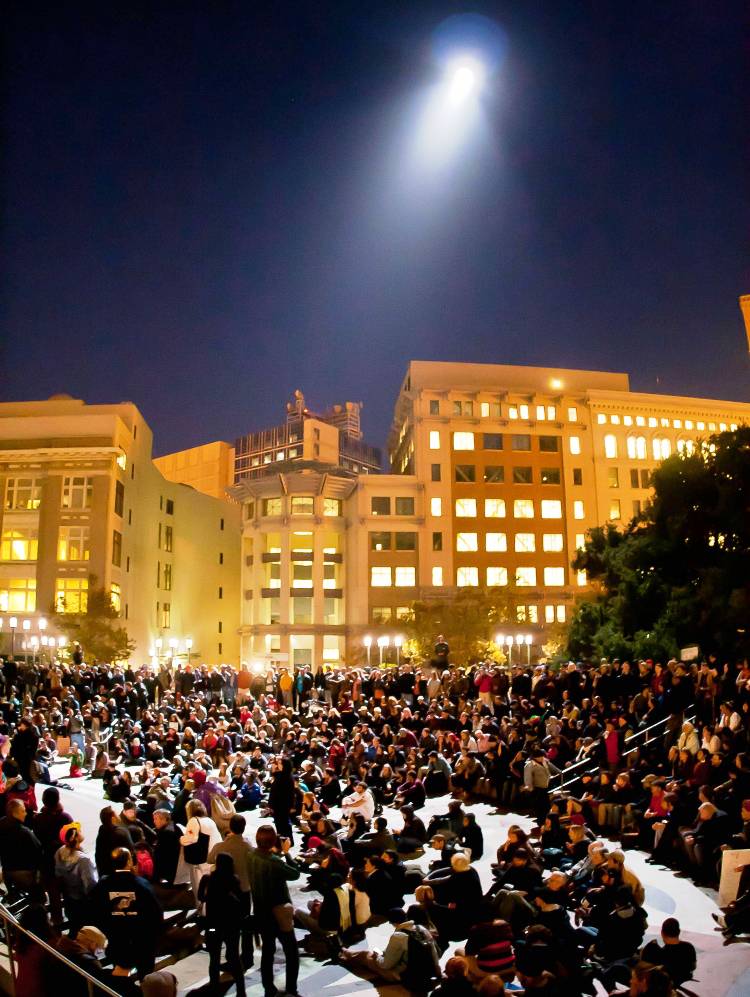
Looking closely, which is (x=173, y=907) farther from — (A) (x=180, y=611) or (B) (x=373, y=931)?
(A) (x=180, y=611)

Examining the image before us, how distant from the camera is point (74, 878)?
9.75 m

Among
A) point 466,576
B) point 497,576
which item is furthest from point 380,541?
point 497,576

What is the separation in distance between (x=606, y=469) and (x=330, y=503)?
22.5 m

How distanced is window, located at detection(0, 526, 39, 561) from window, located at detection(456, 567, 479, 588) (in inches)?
1193

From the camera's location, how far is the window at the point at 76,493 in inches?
2197

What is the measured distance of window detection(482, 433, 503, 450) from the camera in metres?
70.1

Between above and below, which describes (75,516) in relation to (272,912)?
above

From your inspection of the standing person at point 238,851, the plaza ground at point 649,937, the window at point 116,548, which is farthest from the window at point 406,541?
the standing person at point 238,851

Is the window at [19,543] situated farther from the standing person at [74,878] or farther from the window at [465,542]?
the standing person at [74,878]

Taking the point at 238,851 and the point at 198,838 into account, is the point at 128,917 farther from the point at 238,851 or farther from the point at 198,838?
the point at 198,838

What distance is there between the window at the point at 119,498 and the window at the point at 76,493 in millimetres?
1834

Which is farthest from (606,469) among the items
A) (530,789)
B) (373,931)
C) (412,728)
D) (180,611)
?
(373,931)

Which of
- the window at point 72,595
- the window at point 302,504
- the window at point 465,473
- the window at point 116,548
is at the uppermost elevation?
the window at point 465,473

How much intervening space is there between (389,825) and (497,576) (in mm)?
50603
